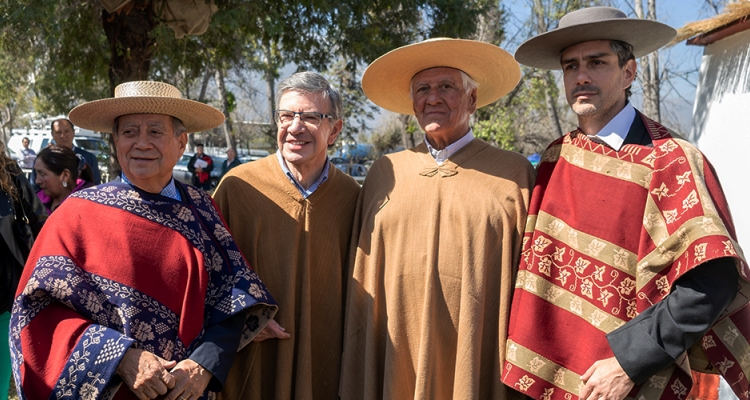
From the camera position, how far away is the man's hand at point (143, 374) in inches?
94.5

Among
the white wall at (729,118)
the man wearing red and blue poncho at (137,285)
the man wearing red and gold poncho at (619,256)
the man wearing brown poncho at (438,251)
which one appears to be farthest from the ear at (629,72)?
the white wall at (729,118)

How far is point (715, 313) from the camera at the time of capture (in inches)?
93.7

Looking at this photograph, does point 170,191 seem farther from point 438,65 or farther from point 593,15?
point 593,15

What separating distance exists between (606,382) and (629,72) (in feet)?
4.25

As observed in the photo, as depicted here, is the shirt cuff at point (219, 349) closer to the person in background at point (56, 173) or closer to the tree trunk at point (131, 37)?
the person in background at point (56, 173)

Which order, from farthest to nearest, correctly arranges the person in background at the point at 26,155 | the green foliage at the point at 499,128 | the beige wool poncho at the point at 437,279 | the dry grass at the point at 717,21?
the person in background at the point at 26,155 → the green foliage at the point at 499,128 → the dry grass at the point at 717,21 → the beige wool poncho at the point at 437,279

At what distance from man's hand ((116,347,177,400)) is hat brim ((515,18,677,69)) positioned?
2.01m

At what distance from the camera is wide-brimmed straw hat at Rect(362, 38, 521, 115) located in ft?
10.4

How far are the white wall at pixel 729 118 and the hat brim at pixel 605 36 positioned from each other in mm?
1919

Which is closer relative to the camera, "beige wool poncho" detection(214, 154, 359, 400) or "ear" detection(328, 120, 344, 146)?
"beige wool poncho" detection(214, 154, 359, 400)

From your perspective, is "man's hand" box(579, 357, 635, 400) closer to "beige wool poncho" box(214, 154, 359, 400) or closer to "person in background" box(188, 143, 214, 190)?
"beige wool poncho" box(214, 154, 359, 400)

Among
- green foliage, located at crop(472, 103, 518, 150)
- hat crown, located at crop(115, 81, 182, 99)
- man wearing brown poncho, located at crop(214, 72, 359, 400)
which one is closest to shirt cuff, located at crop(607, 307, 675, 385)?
man wearing brown poncho, located at crop(214, 72, 359, 400)

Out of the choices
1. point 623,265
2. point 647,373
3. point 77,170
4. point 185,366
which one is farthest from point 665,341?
point 77,170

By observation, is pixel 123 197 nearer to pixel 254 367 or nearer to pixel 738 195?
pixel 254 367
